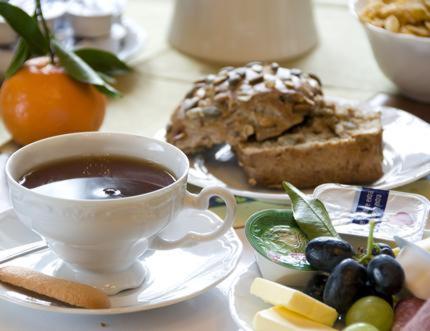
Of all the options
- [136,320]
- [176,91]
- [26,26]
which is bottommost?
[176,91]

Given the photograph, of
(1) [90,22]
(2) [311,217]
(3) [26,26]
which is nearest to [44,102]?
(3) [26,26]

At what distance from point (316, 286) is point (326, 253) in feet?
0.13

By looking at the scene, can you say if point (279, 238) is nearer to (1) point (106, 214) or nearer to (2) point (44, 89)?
(1) point (106, 214)

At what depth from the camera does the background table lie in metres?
0.77

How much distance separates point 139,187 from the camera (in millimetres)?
790

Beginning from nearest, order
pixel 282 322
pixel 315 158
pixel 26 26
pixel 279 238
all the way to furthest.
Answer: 1. pixel 282 322
2. pixel 279 238
3. pixel 315 158
4. pixel 26 26

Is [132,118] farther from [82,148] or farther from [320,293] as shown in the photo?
[320,293]

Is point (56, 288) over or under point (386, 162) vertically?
over

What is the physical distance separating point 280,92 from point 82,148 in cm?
36

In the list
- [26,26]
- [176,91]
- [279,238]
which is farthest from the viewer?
[176,91]

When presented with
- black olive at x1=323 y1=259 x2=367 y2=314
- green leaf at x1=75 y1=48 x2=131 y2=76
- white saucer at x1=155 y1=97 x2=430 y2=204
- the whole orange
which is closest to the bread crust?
black olive at x1=323 y1=259 x2=367 y2=314

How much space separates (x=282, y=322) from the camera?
0.67 meters

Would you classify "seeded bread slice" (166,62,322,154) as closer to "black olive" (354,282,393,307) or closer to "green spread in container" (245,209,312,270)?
"green spread in container" (245,209,312,270)

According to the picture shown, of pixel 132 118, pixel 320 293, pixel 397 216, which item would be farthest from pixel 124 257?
pixel 132 118
